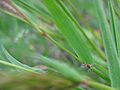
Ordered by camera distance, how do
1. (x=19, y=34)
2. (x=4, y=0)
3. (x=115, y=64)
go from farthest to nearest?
(x=19, y=34), (x=4, y=0), (x=115, y=64)

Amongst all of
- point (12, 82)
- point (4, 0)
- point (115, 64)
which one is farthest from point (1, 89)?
point (4, 0)

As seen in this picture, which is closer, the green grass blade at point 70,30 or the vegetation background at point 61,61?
the vegetation background at point 61,61

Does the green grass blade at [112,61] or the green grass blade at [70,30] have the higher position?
the green grass blade at [70,30]

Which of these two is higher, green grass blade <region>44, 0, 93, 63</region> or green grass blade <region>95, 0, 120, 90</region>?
green grass blade <region>44, 0, 93, 63</region>

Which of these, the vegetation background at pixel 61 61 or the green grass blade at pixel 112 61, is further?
the green grass blade at pixel 112 61

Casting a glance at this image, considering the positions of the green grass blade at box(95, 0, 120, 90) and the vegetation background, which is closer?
the vegetation background

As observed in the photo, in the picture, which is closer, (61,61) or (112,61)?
(112,61)

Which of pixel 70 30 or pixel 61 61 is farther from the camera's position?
pixel 61 61

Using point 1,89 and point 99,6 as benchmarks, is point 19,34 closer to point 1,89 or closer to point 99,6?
point 99,6
